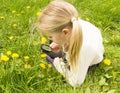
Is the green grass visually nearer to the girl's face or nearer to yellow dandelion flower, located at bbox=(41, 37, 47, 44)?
yellow dandelion flower, located at bbox=(41, 37, 47, 44)

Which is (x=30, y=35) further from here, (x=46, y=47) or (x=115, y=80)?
(x=115, y=80)

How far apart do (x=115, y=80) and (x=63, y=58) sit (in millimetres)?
476

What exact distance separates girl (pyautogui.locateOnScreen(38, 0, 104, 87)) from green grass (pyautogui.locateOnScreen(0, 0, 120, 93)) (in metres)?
0.11

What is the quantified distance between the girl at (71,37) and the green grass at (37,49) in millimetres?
107

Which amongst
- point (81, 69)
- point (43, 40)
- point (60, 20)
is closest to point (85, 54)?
point (81, 69)

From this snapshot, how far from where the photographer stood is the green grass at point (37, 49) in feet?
8.59

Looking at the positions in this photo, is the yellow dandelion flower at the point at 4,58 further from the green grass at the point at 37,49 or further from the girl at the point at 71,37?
the girl at the point at 71,37

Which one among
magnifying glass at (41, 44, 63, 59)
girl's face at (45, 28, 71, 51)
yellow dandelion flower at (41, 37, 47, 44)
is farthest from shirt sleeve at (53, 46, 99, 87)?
yellow dandelion flower at (41, 37, 47, 44)

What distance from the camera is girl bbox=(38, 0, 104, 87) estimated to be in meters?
2.45

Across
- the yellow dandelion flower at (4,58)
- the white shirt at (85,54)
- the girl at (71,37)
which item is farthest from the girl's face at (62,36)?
the yellow dandelion flower at (4,58)

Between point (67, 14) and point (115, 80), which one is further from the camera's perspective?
point (115, 80)

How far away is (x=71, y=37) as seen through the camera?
7.89ft

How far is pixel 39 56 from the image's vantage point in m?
2.98

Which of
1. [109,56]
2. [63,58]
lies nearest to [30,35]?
[63,58]
